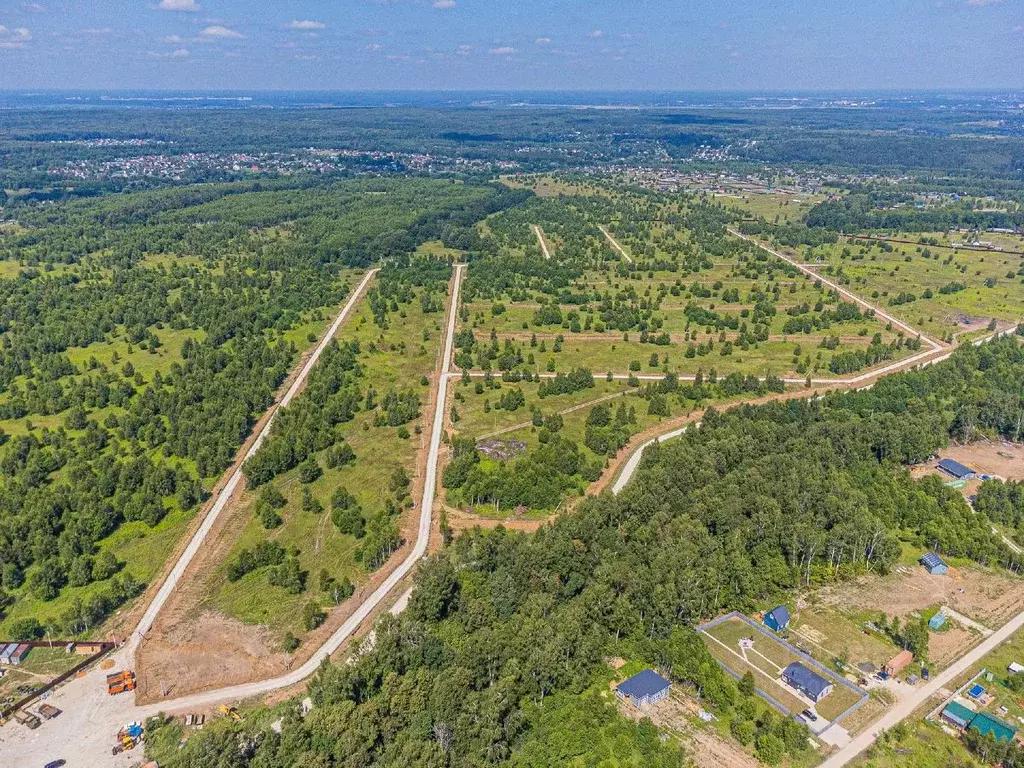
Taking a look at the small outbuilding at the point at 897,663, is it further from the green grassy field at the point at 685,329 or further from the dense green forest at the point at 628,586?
the green grassy field at the point at 685,329

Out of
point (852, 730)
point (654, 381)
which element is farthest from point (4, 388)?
point (852, 730)

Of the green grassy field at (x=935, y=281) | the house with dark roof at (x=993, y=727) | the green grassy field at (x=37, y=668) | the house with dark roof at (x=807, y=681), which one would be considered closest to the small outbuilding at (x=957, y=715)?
the house with dark roof at (x=993, y=727)

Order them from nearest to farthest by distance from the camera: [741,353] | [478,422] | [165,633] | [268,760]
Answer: [268,760] < [165,633] < [478,422] < [741,353]

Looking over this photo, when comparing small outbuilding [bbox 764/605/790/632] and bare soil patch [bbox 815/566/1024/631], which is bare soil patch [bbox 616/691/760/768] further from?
bare soil patch [bbox 815/566/1024/631]

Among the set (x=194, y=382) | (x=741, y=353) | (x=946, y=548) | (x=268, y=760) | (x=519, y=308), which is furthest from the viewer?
(x=519, y=308)

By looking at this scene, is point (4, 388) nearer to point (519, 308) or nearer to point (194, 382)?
point (194, 382)

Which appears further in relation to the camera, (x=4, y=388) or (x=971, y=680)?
(x=4, y=388)

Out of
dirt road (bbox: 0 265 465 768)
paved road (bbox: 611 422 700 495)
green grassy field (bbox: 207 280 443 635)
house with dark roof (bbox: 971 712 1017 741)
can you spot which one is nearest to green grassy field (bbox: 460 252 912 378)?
green grassy field (bbox: 207 280 443 635)
